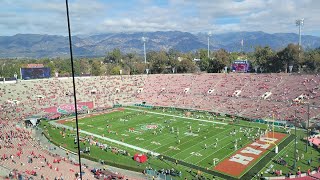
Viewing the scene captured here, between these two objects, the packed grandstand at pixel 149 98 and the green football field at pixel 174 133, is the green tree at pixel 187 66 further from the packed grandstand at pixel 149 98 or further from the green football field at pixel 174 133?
the green football field at pixel 174 133

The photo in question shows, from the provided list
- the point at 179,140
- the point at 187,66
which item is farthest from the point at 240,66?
the point at 179,140

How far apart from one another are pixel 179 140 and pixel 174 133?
3443mm

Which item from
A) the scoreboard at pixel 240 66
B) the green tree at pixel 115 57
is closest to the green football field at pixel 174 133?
the scoreboard at pixel 240 66

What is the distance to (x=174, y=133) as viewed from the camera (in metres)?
37.7

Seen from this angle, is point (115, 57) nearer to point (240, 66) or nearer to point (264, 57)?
point (240, 66)

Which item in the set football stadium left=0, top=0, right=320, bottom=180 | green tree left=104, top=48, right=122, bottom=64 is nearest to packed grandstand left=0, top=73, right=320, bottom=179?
football stadium left=0, top=0, right=320, bottom=180

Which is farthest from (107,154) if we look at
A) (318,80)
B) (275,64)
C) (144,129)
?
(275,64)

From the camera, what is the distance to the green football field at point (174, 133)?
101 feet

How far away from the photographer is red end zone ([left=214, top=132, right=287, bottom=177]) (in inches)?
1032

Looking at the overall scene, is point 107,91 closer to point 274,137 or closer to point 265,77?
point 265,77

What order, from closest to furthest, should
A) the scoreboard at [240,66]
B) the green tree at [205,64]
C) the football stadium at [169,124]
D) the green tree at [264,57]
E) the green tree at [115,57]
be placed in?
the football stadium at [169,124]
the green tree at [264,57]
the scoreboard at [240,66]
the green tree at [205,64]
the green tree at [115,57]

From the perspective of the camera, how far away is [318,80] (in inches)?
2044

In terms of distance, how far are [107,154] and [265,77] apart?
129 ft

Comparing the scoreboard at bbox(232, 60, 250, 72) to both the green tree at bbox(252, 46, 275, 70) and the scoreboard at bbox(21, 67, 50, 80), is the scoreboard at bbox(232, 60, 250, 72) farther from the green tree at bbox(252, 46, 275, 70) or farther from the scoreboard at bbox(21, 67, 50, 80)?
the scoreboard at bbox(21, 67, 50, 80)
